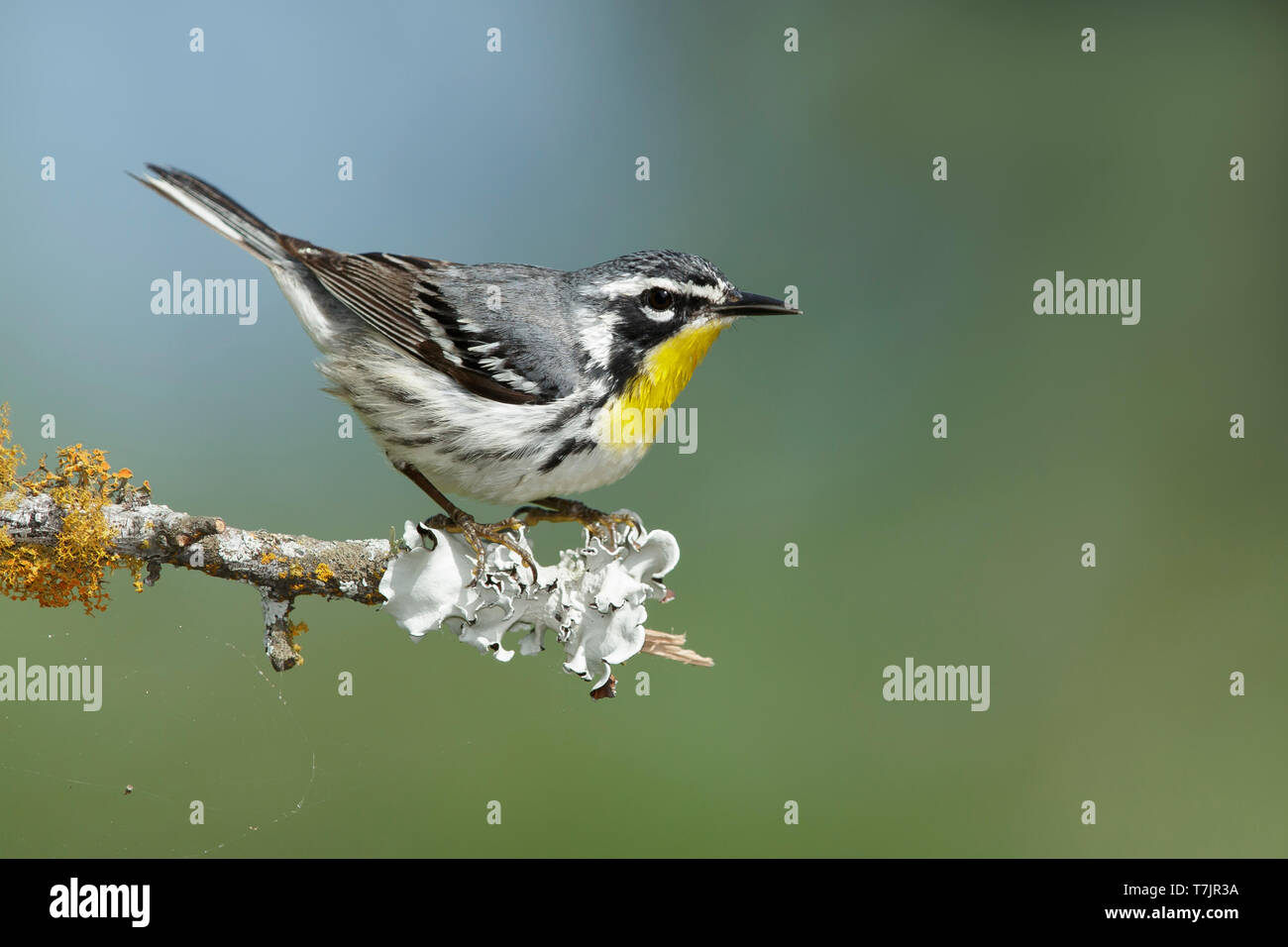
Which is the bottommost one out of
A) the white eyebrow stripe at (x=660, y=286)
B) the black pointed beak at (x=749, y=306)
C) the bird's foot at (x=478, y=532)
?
the bird's foot at (x=478, y=532)

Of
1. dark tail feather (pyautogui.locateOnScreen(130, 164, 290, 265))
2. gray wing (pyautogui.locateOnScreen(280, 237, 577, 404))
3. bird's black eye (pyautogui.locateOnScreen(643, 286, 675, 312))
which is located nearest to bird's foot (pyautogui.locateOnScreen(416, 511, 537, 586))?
gray wing (pyautogui.locateOnScreen(280, 237, 577, 404))

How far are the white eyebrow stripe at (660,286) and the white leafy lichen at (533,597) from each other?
2.47ft

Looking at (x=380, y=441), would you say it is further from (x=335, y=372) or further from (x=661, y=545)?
(x=661, y=545)

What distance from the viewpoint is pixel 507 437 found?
2.64 m

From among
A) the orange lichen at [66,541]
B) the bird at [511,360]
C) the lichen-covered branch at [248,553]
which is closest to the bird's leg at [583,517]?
the bird at [511,360]

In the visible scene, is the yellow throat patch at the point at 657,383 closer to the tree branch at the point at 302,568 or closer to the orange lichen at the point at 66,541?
the tree branch at the point at 302,568

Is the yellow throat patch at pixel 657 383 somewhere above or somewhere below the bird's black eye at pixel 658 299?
below

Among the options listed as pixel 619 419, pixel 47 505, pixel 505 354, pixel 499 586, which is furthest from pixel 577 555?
pixel 47 505

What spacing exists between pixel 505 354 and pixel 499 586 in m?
0.70

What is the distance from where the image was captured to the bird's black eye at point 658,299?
2777 mm

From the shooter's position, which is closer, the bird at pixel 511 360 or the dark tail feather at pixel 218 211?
the bird at pixel 511 360

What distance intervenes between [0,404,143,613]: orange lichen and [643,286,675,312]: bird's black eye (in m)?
1.53

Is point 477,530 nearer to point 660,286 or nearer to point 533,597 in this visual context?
point 533,597

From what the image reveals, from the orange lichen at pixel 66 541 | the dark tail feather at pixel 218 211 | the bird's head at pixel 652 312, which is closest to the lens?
the orange lichen at pixel 66 541
